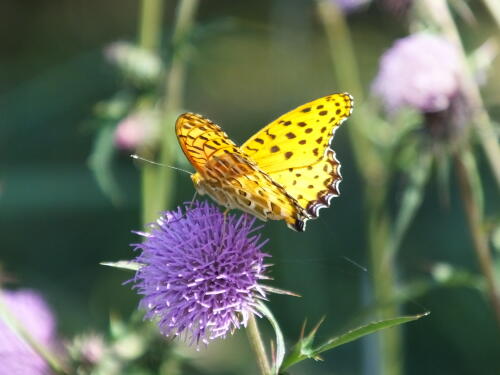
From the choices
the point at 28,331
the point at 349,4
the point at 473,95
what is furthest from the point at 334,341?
the point at 349,4

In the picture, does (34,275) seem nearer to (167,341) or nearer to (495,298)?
(167,341)

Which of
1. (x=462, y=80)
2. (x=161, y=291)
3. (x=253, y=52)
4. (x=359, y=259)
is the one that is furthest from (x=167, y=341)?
(x=253, y=52)

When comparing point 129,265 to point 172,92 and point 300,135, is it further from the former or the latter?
point 172,92

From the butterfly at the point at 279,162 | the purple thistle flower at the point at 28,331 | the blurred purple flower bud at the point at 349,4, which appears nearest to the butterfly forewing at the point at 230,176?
the butterfly at the point at 279,162

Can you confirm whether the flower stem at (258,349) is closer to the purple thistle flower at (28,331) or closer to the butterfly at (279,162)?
the butterfly at (279,162)

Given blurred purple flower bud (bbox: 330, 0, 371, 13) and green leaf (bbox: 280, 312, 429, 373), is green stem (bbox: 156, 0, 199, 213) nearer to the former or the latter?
blurred purple flower bud (bbox: 330, 0, 371, 13)

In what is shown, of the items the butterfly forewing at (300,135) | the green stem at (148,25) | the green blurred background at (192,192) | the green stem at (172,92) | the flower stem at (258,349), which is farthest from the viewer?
the green blurred background at (192,192)
